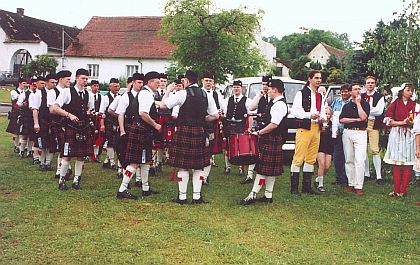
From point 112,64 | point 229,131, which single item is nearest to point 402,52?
point 229,131

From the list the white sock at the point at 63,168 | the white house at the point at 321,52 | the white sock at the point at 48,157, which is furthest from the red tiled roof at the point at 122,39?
the white house at the point at 321,52

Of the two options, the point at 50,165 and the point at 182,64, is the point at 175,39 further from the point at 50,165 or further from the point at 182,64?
the point at 50,165

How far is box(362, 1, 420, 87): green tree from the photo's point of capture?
9.86m

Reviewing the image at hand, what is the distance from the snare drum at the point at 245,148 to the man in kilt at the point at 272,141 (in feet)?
0.29

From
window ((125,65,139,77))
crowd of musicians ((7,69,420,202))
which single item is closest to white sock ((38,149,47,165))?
crowd of musicians ((7,69,420,202))

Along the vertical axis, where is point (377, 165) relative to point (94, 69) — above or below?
below

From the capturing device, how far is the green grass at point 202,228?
5.12 metres

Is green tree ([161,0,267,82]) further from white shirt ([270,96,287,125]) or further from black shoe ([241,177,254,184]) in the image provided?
white shirt ([270,96,287,125])

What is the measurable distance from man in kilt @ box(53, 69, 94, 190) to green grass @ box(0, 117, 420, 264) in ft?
1.80

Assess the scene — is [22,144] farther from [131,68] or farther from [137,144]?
[131,68]

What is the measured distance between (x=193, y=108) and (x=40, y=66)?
32018mm

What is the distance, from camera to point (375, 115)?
926cm

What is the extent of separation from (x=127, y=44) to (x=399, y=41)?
32057 mm

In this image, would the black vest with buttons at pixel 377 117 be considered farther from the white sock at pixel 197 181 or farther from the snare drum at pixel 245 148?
the white sock at pixel 197 181
